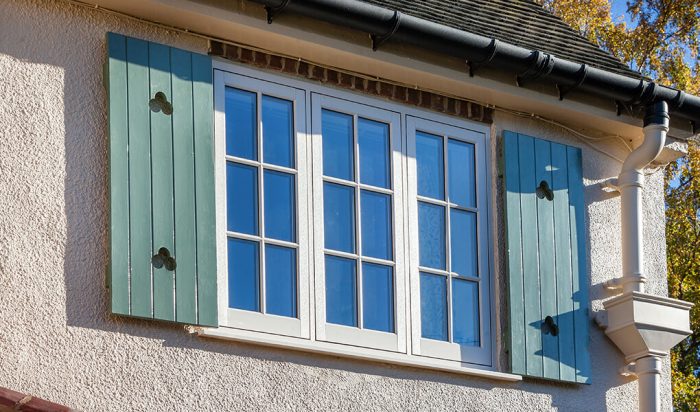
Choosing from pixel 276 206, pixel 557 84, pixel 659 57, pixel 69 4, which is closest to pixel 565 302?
pixel 557 84

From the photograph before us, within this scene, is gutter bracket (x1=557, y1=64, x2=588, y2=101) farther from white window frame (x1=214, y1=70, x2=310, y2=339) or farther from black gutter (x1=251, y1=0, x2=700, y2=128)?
white window frame (x1=214, y1=70, x2=310, y2=339)

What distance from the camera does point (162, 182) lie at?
30.6ft

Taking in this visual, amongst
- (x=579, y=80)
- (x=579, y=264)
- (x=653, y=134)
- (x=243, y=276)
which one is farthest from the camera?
(x=653, y=134)

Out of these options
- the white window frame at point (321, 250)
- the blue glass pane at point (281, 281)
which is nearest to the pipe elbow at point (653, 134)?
the white window frame at point (321, 250)

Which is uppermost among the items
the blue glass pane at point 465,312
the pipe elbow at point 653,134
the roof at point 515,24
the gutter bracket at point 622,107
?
the roof at point 515,24

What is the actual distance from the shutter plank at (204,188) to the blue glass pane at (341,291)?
0.85 metres

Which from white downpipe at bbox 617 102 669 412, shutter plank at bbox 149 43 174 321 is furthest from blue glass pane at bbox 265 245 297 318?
white downpipe at bbox 617 102 669 412

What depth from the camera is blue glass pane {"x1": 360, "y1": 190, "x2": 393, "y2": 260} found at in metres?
10.2

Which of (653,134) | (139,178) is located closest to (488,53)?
(653,134)

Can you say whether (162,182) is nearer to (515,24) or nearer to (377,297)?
(377,297)

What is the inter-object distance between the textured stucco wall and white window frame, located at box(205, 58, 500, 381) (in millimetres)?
106

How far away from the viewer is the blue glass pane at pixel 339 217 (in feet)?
32.9

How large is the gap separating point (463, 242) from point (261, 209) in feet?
5.04

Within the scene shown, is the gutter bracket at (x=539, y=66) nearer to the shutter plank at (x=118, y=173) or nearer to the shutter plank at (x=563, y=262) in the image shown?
the shutter plank at (x=563, y=262)
